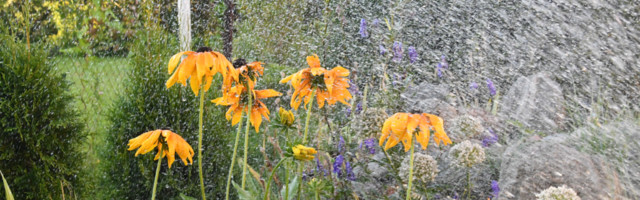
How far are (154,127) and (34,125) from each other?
1.42 feet

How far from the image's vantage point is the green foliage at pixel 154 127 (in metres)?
2.24

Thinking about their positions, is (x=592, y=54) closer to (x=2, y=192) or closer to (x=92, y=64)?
(x=2, y=192)

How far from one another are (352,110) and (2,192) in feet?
4.79

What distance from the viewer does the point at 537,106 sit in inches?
92.5

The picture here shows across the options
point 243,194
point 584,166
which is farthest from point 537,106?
point 243,194

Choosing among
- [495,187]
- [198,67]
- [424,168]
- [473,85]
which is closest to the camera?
[198,67]

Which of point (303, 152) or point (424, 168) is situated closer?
point (303, 152)

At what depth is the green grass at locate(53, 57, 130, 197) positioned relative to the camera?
2.67m

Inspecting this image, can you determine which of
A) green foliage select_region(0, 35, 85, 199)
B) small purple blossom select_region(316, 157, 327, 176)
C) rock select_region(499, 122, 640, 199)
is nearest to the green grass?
green foliage select_region(0, 35, 85, 199)

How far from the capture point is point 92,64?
4523 millimetres

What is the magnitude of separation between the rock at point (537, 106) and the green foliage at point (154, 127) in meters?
1.25

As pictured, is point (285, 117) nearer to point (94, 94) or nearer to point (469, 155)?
point (469, 155)

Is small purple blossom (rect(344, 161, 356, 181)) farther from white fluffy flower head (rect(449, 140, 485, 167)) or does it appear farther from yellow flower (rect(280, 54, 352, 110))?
yellow flower (rect(280, 54, 352, 110))

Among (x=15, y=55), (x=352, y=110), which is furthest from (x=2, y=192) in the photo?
(x=352, y=110)
